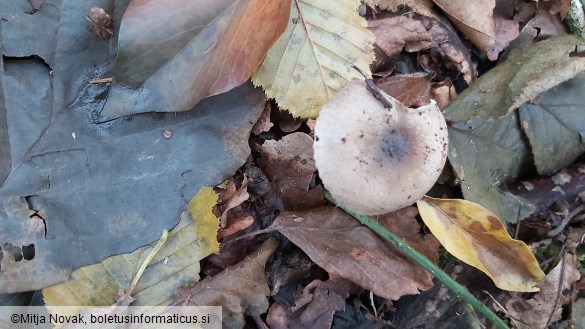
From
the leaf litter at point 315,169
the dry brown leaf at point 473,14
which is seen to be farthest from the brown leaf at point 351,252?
the dry brown leaf at point 473,14

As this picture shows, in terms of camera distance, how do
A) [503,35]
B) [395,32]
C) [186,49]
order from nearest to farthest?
[186,49]
[395,32]
[503,35]

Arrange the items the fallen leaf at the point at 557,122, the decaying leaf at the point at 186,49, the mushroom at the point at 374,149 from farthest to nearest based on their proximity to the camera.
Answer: the fallen leaf at the point at 557,122 < the decaying leaf at the point at 186,49 < the mushroom at the point at 374,149

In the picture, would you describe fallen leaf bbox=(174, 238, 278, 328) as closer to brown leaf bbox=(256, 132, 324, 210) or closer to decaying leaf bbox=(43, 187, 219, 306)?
decaying leaf bbox=(43, 187, 219, 306)

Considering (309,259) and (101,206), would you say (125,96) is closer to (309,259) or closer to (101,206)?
(101,206)

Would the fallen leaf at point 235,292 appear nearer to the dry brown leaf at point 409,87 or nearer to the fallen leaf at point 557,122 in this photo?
the dry brown leaf at point 409,87

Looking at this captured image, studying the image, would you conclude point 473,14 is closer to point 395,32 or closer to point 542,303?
point 395,32

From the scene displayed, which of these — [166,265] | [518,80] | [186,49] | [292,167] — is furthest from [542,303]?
[186,49]
